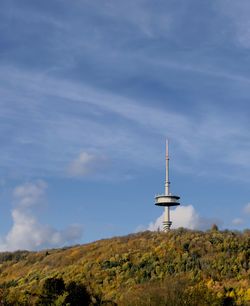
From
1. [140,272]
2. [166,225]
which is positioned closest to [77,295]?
[140,272]

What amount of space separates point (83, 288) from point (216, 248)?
29352 millimetres

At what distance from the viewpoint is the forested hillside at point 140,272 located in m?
64.2

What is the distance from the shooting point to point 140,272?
85125mm

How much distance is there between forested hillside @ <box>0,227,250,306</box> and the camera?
6425 centimetres

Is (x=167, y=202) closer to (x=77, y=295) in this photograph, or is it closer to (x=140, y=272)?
(x=140, y=272)

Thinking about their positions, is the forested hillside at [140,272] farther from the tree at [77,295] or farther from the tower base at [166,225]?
the tower base at [166,225]

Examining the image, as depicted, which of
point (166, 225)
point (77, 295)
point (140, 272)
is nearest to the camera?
point (77, 295)

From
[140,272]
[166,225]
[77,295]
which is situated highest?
[166,225]

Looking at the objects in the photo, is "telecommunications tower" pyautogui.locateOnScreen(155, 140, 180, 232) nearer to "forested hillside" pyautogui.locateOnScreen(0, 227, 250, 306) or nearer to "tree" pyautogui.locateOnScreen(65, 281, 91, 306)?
"forested hillside" pyautogui.locateOnScreen(0, 227, 250, 306)

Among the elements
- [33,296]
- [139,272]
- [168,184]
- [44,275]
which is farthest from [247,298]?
[168,184]

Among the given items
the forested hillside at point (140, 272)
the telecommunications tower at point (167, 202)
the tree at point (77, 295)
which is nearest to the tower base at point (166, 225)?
the telecommunications tower at point (167, 202)

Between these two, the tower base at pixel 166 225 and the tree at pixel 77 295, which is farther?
the tower base at pixel 166 225

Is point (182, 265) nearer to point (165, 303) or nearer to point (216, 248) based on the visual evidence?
point (216, 248)

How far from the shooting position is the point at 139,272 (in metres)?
85.4
